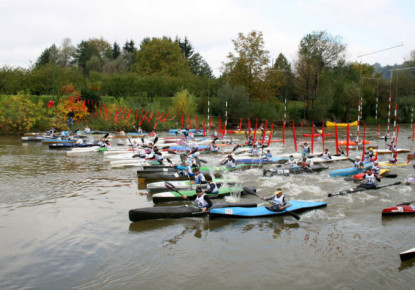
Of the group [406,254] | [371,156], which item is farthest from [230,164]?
[406,254]

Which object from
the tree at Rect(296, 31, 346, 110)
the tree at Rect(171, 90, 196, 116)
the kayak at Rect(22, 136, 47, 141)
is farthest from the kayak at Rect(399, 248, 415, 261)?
the tree at Rect(296, 31, 346, 110)

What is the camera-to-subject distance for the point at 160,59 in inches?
2419

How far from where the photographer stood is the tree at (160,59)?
2384 inches

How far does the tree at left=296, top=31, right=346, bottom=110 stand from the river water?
39.2m

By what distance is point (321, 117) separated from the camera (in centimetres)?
4988

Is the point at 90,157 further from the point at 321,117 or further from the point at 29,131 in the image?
the point at 321,117

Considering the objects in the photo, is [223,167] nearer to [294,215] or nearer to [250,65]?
[294,215]

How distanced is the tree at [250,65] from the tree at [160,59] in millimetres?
12134

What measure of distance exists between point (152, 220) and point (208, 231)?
1852 mm

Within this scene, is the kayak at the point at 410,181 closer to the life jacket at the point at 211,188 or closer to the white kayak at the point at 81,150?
the life jacket at the point at 211,188

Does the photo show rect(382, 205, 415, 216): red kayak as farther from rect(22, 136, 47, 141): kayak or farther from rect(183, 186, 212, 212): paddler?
rect(22, 136, 47, 141): kayak

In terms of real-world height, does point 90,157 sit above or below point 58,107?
below

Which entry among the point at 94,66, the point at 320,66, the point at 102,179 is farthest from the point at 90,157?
the point at 94,66

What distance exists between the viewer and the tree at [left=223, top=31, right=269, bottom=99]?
5041cm
